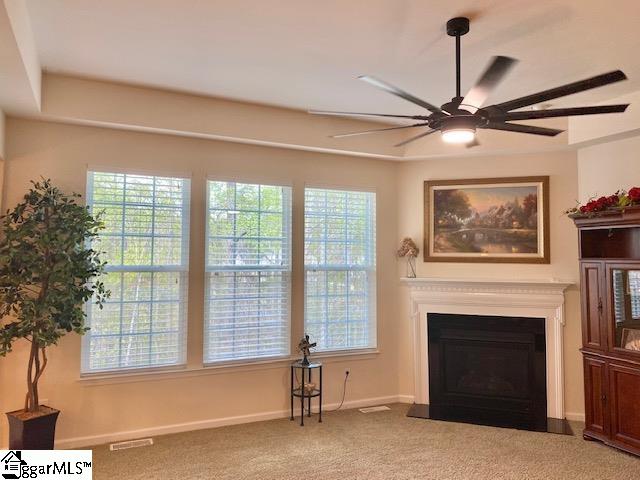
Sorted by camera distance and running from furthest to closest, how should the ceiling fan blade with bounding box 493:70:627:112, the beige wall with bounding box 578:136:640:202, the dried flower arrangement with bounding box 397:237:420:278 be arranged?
the dried flower arrangement with bounding box 397:237:420:278, the beige wall with bounding box 578:136:640:202, the ceiling fan blade with bounding box 493:70:627:112

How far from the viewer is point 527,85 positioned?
139 inches

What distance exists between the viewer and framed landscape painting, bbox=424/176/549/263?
446 centimetres

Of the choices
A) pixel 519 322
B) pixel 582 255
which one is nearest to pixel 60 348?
pixel 519 322

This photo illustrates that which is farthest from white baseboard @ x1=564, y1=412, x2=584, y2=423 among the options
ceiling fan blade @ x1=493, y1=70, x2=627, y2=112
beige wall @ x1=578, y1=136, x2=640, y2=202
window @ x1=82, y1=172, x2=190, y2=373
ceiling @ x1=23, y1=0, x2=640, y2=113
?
window @ x1=82, y1=172, x2=190, y2=373

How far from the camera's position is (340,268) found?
4672mm

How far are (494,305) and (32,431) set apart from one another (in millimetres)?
4002

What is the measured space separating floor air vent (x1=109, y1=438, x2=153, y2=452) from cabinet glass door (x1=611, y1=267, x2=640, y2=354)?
3878 mm

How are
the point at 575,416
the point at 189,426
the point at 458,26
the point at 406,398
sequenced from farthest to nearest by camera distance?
the point at 406,398 < the point at 575,416 < the point at 189,426 < the point at 458,26

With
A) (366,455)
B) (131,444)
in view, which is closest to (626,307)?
(366,455)

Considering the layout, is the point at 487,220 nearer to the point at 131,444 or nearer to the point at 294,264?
the point at 294,264

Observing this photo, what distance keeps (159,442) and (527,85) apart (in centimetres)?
410

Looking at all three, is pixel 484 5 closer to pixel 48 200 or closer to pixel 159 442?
pixel 48 200

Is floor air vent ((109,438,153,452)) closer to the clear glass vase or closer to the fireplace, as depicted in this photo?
the fireplace

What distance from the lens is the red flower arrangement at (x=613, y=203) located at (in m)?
3.44
